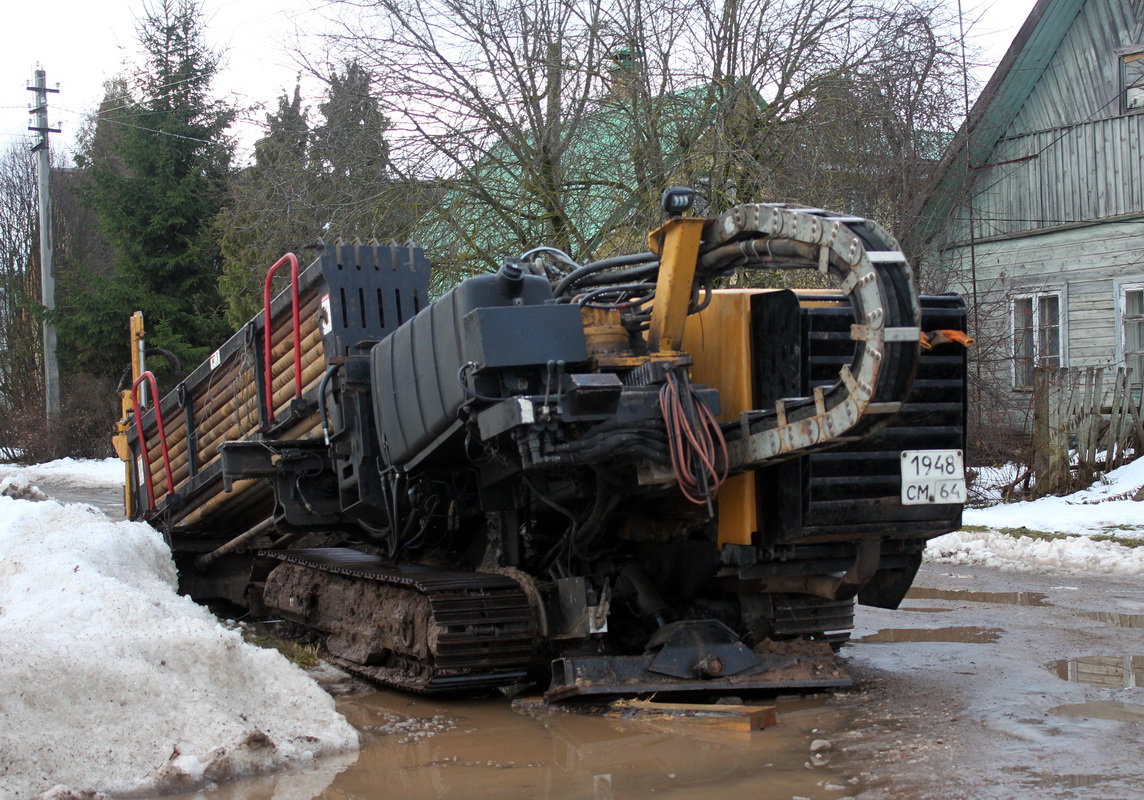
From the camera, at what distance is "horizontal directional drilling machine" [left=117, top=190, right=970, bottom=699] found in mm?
5285

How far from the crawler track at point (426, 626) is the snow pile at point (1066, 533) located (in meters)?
6.27

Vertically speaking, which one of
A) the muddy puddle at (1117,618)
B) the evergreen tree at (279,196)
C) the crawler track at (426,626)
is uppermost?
the evergreen tree at (279,196)

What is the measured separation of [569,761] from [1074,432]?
11763 millimetres

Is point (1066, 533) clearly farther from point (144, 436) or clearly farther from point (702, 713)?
point (144, 436)

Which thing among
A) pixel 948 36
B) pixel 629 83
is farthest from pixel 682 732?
pixel 948 36

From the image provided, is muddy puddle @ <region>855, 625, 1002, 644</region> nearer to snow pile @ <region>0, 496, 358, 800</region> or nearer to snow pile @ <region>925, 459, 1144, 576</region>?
snow pile @ <region>925, 459, 1144, 576</region>

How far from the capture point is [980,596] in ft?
31.0

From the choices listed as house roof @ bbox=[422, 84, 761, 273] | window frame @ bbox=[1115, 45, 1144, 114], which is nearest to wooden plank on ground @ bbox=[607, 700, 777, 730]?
house roof @ bbox=[422, 84, 761, 273]

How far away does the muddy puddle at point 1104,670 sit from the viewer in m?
6.07

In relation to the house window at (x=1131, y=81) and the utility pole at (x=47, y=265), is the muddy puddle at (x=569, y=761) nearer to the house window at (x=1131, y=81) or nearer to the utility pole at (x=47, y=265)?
the house window at (x=1131, y=81)

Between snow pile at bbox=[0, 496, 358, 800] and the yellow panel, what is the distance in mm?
1965

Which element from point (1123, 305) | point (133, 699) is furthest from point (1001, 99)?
point (133, 699)

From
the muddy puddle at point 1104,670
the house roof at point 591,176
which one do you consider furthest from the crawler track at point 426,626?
the house roof at point 591,176

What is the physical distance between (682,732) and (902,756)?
0.99 m
